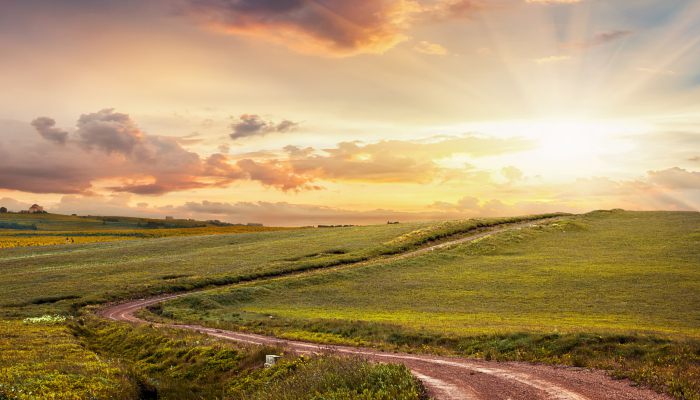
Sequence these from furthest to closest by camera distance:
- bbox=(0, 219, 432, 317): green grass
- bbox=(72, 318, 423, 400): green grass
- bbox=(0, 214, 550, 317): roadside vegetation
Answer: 1. bbox=(0, 214, 550, 317): roadside vegetation
2. bbox=(0, 219, 432, 317): green grass
3. bbox=(72, 318, 423, 400): green grass

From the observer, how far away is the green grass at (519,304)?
2686cm

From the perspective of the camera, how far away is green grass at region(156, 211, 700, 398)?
1057 inches

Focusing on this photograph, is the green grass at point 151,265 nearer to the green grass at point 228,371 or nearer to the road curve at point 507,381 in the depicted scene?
the green grass at point 228,371

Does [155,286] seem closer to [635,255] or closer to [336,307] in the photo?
[336,307]

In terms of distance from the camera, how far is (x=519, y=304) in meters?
49.1

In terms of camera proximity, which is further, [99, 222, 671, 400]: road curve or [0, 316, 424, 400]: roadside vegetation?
[0, 316, 424, 400]: roadside vegetation

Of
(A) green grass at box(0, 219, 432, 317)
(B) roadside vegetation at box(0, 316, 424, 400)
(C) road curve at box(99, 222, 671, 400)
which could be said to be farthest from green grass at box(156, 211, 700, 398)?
(A) green grass at box(0, 219, 432, 317)

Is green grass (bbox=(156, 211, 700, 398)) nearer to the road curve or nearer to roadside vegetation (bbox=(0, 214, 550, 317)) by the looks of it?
the road curve

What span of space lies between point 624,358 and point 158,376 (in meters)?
23.6

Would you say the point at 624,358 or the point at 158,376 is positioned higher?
the point at 624,358

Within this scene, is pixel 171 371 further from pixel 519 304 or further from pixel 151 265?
pixel 151 265

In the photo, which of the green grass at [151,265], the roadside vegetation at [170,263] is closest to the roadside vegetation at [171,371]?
the green grass at [151,265]

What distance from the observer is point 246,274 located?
7044 cm

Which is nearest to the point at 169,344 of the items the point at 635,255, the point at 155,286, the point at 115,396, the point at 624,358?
the point at 115,396
